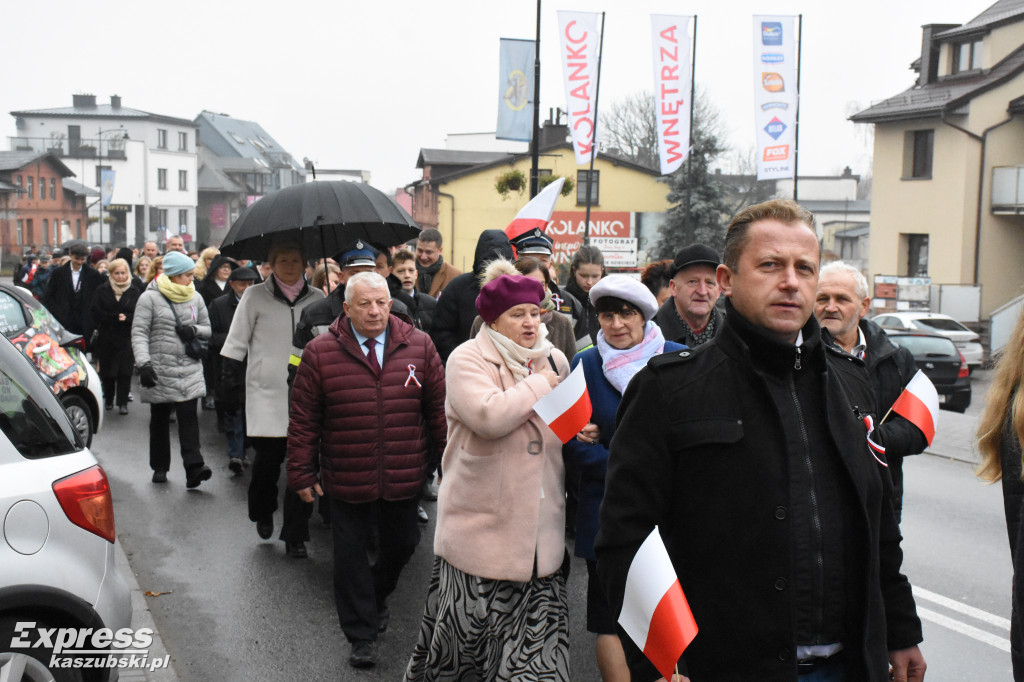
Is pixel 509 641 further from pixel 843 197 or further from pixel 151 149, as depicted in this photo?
pixel 151 149

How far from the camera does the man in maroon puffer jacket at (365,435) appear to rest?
5383mm

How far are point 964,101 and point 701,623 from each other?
36208 mm

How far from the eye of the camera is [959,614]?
6316 mm

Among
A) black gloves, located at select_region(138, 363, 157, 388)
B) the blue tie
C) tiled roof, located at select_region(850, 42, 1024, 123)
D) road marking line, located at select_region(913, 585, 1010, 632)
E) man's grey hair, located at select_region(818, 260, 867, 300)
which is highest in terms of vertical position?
tiled roof, located at select_region(850, 42, 1024, 123)

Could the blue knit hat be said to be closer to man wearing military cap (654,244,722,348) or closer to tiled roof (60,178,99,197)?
man wearing military cap (654,244,722,348)

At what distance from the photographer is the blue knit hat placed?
361 inches

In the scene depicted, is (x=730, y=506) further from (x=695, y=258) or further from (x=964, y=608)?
(x=964, y=608)

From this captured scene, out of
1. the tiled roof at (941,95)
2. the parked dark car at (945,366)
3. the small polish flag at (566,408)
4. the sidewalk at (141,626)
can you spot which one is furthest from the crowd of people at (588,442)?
the tiled roof at (941,95)

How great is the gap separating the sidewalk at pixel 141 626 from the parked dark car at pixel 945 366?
1607cm

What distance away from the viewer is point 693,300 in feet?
19.0

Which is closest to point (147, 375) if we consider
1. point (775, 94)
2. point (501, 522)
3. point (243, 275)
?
point (243, 275)

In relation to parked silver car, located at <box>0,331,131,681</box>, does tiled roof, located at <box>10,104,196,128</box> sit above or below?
above

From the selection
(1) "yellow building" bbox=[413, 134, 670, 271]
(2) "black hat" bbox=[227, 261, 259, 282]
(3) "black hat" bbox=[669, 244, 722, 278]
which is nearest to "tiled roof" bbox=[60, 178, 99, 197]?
(1) "yellow building" bbox=[413, 134, 670, 271]

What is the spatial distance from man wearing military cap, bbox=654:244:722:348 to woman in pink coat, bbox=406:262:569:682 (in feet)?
4.81
